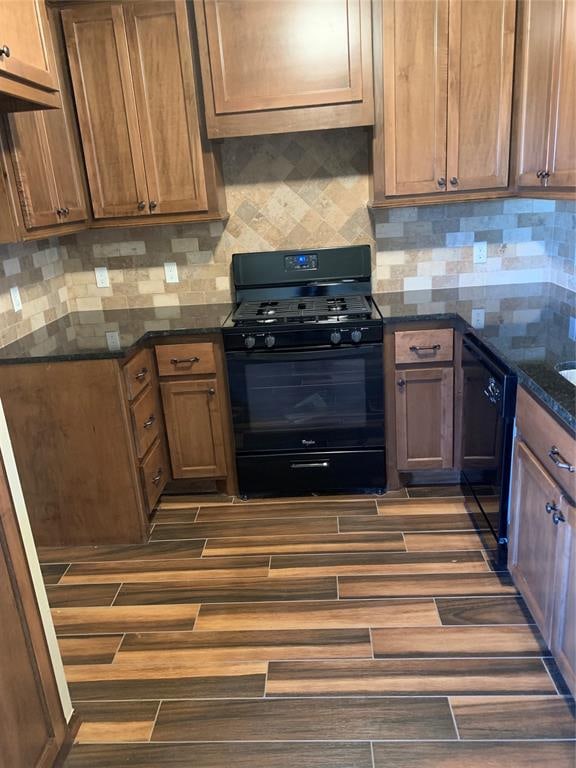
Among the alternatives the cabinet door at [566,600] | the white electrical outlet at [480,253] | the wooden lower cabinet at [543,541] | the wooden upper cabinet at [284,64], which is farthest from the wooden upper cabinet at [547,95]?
the cabinet door at [566,600]

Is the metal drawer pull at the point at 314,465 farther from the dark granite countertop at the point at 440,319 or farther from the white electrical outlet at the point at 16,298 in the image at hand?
the white electrical outlet at the point at 16,298

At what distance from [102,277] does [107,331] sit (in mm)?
590

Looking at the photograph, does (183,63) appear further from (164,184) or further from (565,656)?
(565,656)

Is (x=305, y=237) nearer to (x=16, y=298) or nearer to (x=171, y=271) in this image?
(x=171, y=271)

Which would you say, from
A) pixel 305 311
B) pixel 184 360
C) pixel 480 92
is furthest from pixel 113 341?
pixel 480 92

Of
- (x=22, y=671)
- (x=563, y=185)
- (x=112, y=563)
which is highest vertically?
(x=563, y=185)

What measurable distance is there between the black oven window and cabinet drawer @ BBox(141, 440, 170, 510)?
1.55 ft

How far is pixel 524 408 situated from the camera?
73.2 inches

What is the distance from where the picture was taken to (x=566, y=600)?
A: 1582 millimetres

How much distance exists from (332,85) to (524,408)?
1.67 metres

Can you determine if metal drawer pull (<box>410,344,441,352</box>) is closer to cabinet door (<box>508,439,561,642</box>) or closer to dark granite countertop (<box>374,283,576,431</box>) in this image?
dark granite countertop (<box>374,283,576,431</box>)

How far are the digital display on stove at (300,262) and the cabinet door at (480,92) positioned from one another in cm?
78

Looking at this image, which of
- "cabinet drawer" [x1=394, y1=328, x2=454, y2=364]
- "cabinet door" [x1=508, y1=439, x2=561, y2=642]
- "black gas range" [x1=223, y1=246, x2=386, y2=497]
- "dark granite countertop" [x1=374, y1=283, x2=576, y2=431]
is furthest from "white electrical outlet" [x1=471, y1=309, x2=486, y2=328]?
"cabinet door" [x1=508, y1=439, x2=561, y2=642]

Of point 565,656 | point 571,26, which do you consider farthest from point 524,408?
point 571,26
